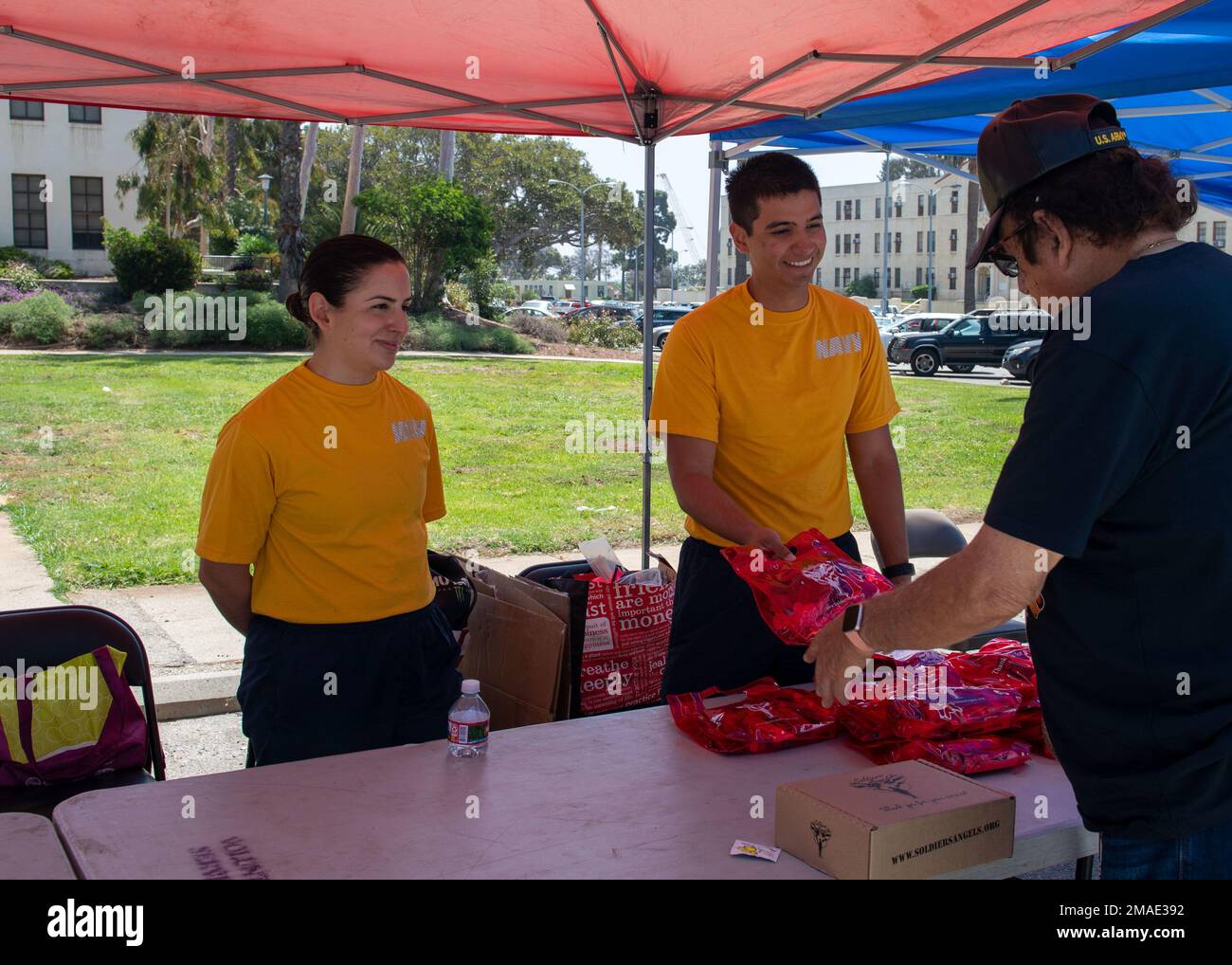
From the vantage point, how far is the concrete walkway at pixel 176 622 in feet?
18.9

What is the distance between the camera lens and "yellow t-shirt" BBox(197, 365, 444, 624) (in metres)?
2.82

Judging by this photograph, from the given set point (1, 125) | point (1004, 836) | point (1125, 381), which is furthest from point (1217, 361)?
point (1, 125)

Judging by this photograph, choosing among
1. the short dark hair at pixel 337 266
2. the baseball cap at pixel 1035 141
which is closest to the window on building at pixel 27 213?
the short dark hair at pixel 337 266

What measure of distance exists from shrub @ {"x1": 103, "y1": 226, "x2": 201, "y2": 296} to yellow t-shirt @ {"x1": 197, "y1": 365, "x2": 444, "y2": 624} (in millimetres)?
24787

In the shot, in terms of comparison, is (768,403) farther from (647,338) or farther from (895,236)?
(895,236)

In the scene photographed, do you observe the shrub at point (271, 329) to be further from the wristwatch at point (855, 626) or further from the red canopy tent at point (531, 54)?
the wristwatch at point (855, 626)

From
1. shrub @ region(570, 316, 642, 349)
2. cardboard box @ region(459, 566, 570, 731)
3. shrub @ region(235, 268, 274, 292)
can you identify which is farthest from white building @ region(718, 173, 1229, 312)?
cardboard box @ region(459, 566, 570, 731)

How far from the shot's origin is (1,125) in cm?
3672

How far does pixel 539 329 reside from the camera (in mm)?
28734

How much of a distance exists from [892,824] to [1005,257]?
3.14 ft

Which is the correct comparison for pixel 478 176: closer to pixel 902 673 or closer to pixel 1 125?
pixel 1 125

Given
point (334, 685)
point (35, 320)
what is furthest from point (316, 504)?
point (35, 320)

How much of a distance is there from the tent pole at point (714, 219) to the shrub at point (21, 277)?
78.8 ft
